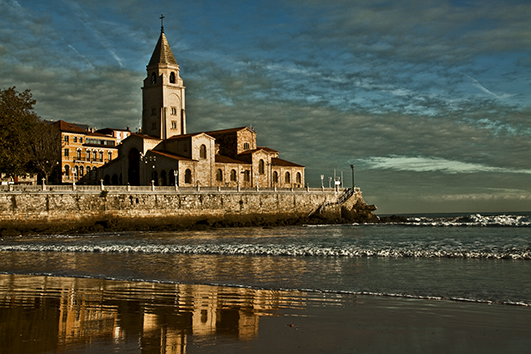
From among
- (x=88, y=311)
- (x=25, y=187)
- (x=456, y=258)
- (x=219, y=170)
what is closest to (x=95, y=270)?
(x=88, y=311)

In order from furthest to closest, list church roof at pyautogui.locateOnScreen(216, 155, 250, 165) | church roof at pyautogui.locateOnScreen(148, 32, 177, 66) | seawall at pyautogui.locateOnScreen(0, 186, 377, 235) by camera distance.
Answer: church roof at pyautogui.locateOnScreen(148, 32, 177, 66) < church roof at pyautogui.locateOnScreen(216, 155, 250, 165) < seawall at pyautogui.locateOnScreen(0, 186, 377, 235)

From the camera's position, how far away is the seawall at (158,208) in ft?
135

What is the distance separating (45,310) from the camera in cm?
988

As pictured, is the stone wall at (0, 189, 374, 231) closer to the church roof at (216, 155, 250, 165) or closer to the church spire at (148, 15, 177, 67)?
the church roof at (216, 155, 250, 165)

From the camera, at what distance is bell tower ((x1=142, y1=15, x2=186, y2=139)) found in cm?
6412

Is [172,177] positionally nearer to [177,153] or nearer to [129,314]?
[177,153]

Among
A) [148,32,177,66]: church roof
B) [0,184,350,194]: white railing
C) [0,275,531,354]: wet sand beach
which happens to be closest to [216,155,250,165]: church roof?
[0,184,350,194]: white railing

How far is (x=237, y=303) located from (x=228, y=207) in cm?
4412

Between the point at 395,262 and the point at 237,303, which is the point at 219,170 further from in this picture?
the point at 237,303

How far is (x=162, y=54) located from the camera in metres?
64.9

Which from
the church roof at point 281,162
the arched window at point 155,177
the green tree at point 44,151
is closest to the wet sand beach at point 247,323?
the arched window at point 155,177

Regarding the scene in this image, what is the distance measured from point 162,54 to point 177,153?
13.9 m

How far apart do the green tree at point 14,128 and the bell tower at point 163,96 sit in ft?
67.0

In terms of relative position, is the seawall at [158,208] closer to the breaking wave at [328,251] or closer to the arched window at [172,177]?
the arched window at [172,177]
